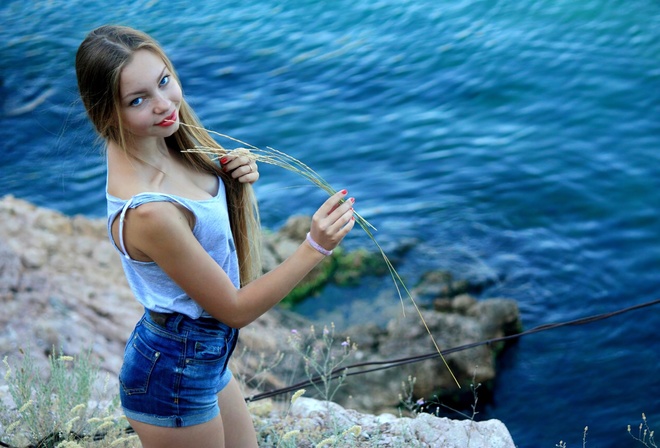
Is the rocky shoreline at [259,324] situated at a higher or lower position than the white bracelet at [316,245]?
lower

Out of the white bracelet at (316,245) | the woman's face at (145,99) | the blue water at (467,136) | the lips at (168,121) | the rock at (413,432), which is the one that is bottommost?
the blue water at (467,136)

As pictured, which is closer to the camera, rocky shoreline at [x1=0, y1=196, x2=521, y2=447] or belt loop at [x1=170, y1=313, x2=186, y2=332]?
belt loop at [x1=170, y1=313, x2=186, y2=332]

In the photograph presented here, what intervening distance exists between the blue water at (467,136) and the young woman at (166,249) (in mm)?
2864

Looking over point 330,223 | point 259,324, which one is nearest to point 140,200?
point 330,223

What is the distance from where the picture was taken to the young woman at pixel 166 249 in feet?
5.82

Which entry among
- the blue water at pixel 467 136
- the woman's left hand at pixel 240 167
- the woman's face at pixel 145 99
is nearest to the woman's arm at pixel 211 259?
the woman's face at pixel 145 99

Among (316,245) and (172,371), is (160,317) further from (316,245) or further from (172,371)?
(316,245)

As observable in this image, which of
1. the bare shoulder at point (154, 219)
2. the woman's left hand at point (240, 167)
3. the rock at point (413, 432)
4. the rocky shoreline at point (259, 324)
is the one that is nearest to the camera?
the bare shoulder at point (154, 219)

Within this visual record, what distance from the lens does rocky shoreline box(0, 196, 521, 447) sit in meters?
4.95

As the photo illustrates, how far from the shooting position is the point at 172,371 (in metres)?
1.85

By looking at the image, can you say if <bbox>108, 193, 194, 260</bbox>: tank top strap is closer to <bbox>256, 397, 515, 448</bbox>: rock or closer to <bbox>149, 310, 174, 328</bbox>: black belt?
<bbox>149, 310, 174, 328</bbox>: black belt

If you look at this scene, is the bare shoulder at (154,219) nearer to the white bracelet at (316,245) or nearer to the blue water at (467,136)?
the white bracelet at (316,245)

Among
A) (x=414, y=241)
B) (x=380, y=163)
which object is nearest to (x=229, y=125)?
(x=380, y=163)

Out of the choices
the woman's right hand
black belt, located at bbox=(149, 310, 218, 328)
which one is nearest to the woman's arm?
the woman's right hand
